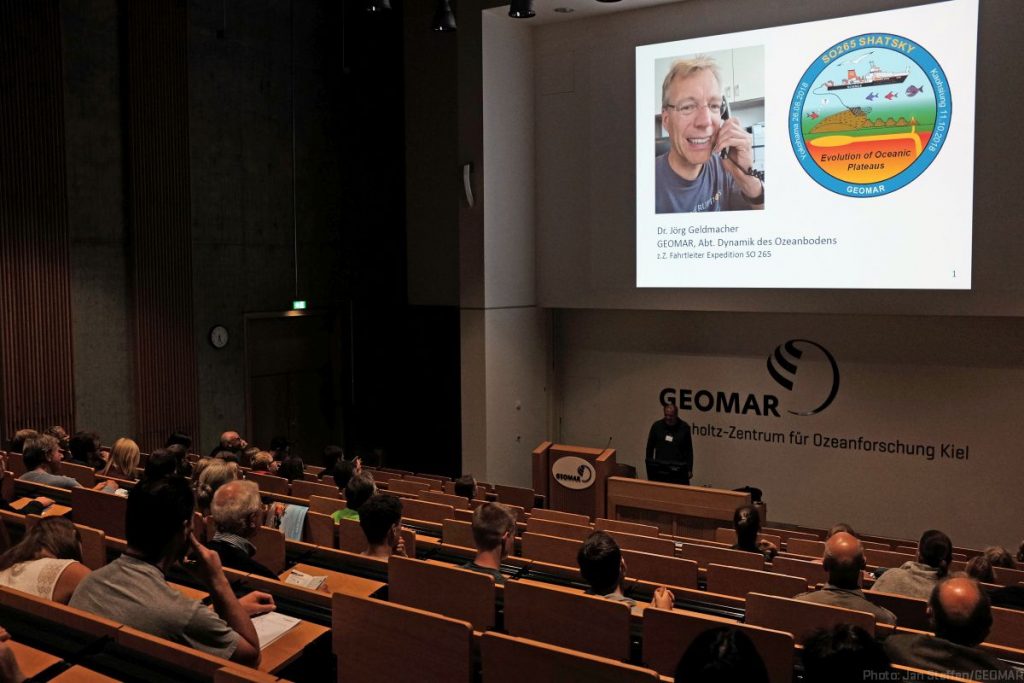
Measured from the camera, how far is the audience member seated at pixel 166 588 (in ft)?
8.54

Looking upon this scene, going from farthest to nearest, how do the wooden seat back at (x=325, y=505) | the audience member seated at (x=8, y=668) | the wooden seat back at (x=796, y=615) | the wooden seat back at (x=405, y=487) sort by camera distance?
the wooden seat back at (x=405, y=487) → the wooden seat back at (x=325, y=505) → the wooden seat back at (x=796, y=615) → the audience member seated at (x=8, y=668)

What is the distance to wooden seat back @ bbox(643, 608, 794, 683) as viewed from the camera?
2771 millimetres

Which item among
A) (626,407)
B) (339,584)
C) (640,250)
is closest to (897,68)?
(640,250)

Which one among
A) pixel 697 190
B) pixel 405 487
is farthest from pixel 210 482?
pixel 697 190

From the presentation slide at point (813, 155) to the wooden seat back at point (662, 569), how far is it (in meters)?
5.09

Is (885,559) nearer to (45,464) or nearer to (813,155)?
(813,155)

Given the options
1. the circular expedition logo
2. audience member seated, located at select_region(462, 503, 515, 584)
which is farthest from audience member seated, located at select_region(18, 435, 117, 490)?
the circular expedition logo

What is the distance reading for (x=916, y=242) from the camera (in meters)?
8.17

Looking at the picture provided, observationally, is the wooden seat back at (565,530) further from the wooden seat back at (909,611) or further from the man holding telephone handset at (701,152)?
the man holding telephone handset at (701,152)

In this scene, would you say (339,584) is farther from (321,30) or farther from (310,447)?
(321,30)

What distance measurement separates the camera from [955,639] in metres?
3.06

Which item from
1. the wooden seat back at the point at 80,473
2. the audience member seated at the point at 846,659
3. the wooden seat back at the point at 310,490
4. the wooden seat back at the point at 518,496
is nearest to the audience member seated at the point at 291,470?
the wooden seat back at the point at 310,490

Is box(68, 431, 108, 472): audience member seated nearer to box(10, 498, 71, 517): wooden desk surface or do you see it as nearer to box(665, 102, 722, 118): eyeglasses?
box(10, 498, 71, 517): wooden desk surface

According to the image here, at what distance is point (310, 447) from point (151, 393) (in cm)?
265
